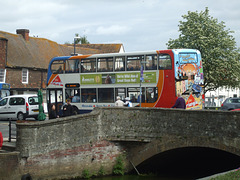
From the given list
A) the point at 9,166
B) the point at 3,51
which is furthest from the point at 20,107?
the point at 3,51

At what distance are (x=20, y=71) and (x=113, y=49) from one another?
24.8 meters

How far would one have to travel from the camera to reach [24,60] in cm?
4981

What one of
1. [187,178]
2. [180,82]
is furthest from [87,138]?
[180,82]

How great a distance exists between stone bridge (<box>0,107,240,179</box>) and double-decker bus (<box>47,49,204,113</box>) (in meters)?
4.63

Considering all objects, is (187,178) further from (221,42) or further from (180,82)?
(221,42)

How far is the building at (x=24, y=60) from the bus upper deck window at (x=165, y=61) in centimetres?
2505

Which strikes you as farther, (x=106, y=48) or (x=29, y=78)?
(x=106, y=48)

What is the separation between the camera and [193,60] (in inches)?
915

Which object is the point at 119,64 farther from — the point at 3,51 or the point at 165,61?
the point at 3,51

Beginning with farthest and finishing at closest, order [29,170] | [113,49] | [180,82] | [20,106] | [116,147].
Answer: [113,49] → [20,106] → [180,82] → [116,147] → [29,170]

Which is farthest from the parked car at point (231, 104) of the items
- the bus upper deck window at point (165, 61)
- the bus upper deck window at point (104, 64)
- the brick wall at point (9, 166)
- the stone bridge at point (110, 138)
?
the brick wall at point (9, 166)

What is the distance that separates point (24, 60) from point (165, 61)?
99.5ft

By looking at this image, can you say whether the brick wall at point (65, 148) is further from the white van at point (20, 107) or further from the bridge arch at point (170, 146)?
the white van at point (20, 107)

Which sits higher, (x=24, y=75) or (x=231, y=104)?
(x=24, y=75)
